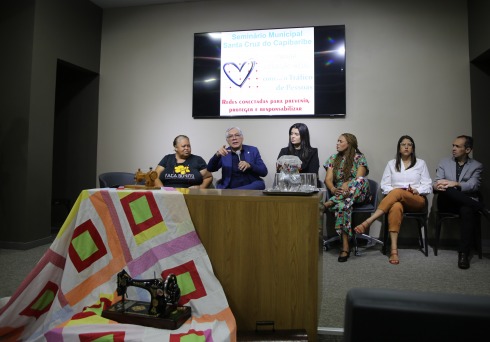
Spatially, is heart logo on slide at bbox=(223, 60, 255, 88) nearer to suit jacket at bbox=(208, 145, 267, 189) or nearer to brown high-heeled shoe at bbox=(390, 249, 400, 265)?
suit jacket at bbox=(208, 145, 267, 189)

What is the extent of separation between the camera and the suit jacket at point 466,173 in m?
3.32

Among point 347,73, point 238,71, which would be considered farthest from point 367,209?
point 238,71

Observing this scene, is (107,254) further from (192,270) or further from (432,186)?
(432,186)

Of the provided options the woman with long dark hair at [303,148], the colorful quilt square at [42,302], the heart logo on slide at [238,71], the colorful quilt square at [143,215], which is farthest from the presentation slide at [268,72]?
the colorful quilt square at [42,302]

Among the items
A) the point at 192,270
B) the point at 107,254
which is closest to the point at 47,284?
the point at 107,254

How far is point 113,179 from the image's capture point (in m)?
3.59

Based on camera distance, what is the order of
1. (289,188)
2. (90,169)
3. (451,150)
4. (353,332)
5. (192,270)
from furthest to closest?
(90,169)
(451,150)
(289,188)
(192,270)
(353,332)

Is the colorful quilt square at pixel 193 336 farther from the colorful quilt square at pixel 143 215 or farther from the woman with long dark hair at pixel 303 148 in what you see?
the woman with long dark hair at pixel 303 148

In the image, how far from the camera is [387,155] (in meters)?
3.95

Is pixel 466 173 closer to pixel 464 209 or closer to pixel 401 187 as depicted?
pixel 464 209

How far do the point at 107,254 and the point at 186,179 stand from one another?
1.92 metres

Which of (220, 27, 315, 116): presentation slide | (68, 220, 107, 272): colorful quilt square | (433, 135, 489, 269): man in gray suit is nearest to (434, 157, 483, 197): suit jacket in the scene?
(433, 135, 489, 269): man in gray suit

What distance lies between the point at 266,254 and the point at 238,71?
3.16 m

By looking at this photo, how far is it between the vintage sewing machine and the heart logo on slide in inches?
125
